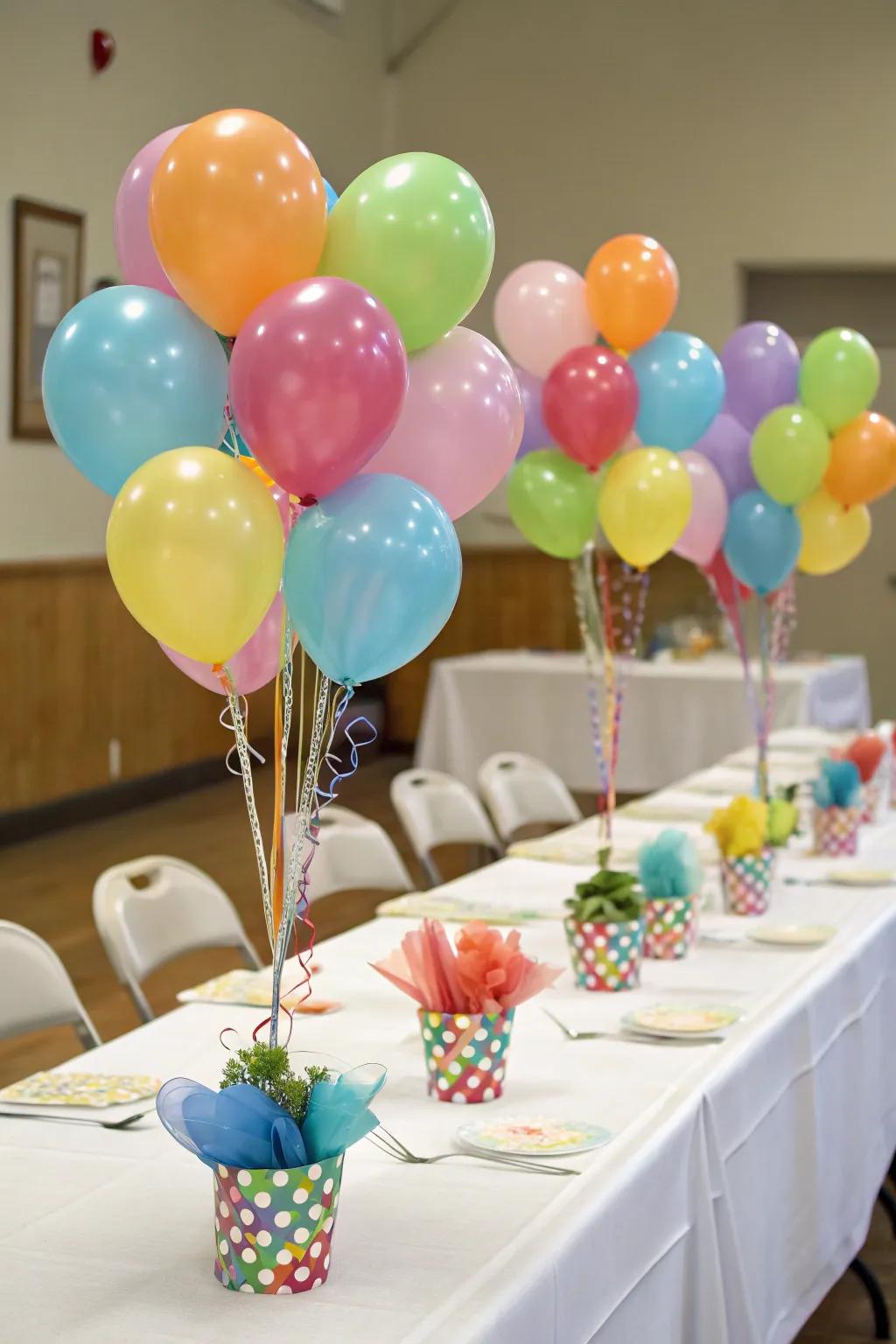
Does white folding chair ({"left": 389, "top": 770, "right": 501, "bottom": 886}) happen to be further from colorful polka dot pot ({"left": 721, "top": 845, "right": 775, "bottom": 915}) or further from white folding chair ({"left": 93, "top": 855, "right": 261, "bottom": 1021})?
colorful polka dot pot ({"left": 721, "top": 845, "right": 775, "bottom": 915})

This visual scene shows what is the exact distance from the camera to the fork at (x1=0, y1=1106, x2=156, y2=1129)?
78.5 inches

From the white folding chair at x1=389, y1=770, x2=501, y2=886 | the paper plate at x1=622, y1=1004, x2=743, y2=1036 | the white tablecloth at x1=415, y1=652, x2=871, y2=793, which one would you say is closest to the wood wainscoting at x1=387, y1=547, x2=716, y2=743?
the white tablecloth at x1=415, y1=652, x2=871, y2=793

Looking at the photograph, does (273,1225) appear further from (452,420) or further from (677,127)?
(677,127)

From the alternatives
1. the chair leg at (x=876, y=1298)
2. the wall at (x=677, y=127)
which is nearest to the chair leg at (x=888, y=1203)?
the chair leg at (x=876, y=1298)

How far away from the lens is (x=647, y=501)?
308 cm

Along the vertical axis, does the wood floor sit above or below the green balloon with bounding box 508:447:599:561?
below

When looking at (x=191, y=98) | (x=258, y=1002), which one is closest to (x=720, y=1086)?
(x=258, y=1002)

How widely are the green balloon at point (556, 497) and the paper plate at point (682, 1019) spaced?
1095 mm

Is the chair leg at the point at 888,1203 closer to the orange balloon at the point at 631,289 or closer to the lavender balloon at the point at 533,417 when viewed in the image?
the lavender balloon at the point at 533,417

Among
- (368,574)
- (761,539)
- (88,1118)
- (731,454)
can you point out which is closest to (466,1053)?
(88,1118)

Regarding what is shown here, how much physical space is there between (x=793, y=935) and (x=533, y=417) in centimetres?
107

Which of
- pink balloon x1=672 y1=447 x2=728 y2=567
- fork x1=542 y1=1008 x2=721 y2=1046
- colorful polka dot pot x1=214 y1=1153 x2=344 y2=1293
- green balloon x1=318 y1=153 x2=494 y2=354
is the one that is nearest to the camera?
colorful polka dot pot x1=214 y1=1153 x2=344 y2=1293

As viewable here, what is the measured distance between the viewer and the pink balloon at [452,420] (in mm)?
1894

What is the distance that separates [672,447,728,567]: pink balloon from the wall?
6600 mm
